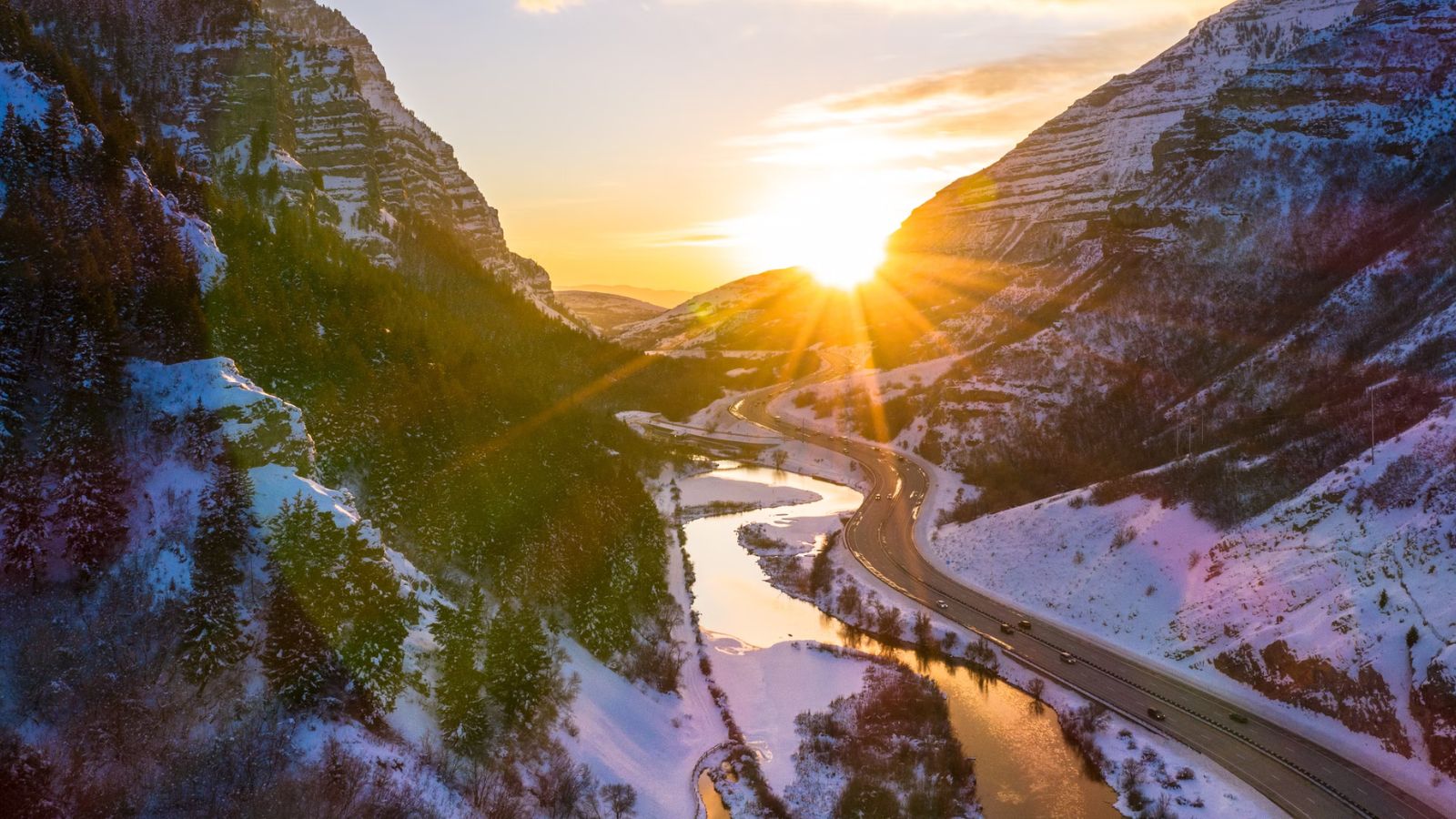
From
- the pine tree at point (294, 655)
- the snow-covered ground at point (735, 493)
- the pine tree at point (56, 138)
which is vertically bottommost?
the snow-covered ground at point (735, 493)

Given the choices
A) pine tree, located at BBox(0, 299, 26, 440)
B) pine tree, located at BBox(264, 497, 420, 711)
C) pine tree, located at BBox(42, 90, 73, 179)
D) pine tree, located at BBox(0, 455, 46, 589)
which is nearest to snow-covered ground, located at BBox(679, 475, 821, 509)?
pine tree, located at BBox(264, 497, 420, 711)

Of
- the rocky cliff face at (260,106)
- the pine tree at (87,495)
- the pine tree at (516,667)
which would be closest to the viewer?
the pine tree at (87,495)

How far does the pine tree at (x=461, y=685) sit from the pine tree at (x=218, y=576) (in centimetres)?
883

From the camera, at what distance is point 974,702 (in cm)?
5325

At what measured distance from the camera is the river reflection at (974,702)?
41.9m

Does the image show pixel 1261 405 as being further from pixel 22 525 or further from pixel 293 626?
pixel 22 525

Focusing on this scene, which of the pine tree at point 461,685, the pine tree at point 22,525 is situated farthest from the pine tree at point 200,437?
the pine tree at point 461,685

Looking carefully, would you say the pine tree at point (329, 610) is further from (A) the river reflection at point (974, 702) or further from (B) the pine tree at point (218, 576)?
(A) the river reflection at point (974, 702)

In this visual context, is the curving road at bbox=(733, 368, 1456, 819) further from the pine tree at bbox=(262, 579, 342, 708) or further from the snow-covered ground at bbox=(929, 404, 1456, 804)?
the pine tree at bbox=(262, 579, 342, 708)

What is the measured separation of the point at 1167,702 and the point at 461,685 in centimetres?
3778

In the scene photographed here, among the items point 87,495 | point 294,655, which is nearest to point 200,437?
point 87,495

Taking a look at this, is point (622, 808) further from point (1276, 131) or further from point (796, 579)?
point (1276, 131)

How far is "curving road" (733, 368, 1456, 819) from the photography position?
38.8 meters

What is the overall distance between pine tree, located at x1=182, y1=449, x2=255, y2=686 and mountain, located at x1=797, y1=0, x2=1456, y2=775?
48718 mm
